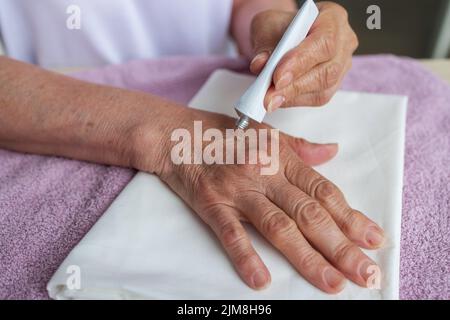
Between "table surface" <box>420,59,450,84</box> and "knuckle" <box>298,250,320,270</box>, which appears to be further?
"table surface" <box>420,59,450,84</box>

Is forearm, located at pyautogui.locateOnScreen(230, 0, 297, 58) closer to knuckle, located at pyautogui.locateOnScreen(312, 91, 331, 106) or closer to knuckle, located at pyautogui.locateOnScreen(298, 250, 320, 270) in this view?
knuckle, located at pyautogui.locateOnScreen(312, 91, 331, 106)

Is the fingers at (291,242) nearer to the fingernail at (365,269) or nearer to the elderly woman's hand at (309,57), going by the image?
the fingernail at (365,269)

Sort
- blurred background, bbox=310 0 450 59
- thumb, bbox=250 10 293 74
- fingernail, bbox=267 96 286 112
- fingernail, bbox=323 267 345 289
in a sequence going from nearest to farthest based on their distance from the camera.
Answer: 1. fingernail, bbox=323 267 345 289
2. fingernail, bbox=267 96 286 112
3. thumb, bbox=250 10 293 74
4. blurred background, bbox=310 0 450 59

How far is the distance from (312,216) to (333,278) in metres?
0.09

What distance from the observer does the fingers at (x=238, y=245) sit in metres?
0.50

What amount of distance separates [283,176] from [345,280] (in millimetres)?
166

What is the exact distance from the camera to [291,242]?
1.74 ft

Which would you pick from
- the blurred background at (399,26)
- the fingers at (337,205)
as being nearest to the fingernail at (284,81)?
the fingers at (337,205)

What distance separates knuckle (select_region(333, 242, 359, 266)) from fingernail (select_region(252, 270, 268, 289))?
8 centimetres

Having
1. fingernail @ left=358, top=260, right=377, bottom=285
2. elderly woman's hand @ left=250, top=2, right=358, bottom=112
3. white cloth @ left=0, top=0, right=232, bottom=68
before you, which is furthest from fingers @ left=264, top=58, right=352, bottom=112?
white cloth @ left=0, top=0, right=232, bottom=68

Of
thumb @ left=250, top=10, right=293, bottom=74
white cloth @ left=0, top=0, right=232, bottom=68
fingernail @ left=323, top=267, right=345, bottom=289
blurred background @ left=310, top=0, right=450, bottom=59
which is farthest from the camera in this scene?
blurred background @ left=310, top=0, right=450, bottom=59

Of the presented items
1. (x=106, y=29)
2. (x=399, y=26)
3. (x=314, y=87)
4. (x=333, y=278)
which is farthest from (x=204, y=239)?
(x=399, y=26)

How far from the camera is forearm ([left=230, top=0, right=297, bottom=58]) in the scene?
3.30ft

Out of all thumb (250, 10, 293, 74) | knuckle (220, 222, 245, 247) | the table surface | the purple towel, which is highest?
thumb (250, 10, 293, 74)
